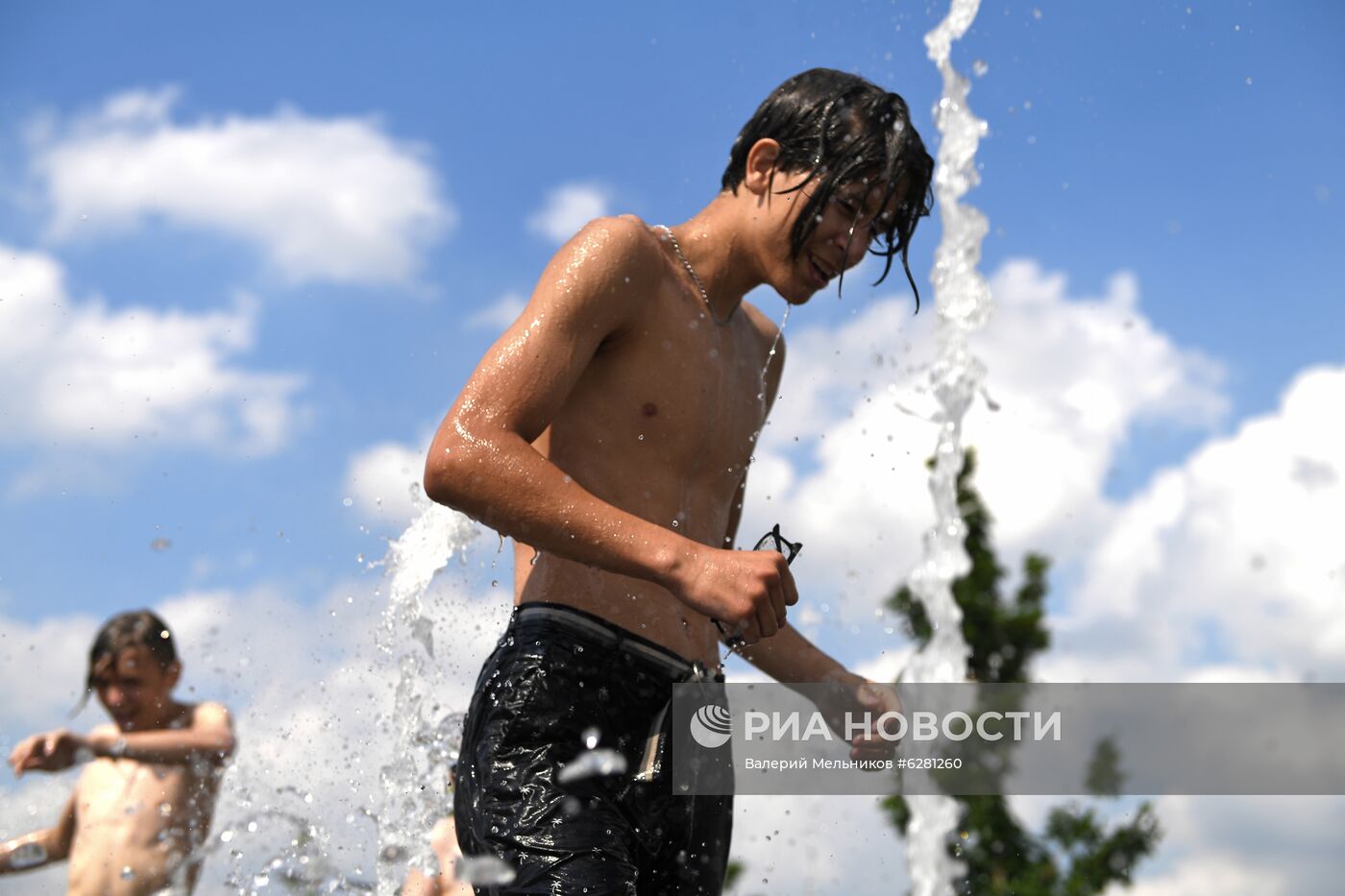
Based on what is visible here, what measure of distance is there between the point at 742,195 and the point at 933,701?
1.13m

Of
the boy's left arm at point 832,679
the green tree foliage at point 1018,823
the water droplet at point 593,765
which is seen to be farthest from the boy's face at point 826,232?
the green tree foliage at point 1018,823

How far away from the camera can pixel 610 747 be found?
1999 millimetres

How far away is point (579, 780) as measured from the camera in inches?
76.0

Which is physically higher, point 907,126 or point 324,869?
point 907,126

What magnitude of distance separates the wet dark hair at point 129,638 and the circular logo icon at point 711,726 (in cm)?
319

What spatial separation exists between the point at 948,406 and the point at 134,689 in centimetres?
344

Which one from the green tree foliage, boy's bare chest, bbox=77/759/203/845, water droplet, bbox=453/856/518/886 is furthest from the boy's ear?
the green tree foliage

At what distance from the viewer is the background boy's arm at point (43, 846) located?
4.68 m

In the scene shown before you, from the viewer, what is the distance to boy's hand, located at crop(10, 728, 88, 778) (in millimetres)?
3686

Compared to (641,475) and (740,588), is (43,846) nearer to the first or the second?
(641,475)

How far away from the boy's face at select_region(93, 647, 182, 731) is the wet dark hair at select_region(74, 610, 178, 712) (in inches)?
0.6

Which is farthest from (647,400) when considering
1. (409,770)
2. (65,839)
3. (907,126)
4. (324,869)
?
(65,839)

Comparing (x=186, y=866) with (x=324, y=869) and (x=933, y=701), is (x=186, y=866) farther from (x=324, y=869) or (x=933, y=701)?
(x=933, y=701)

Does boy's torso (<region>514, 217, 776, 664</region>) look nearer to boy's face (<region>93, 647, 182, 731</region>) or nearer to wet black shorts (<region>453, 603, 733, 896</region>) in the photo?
wet black shorts (<region>453, 603, 733, 896</region>)
